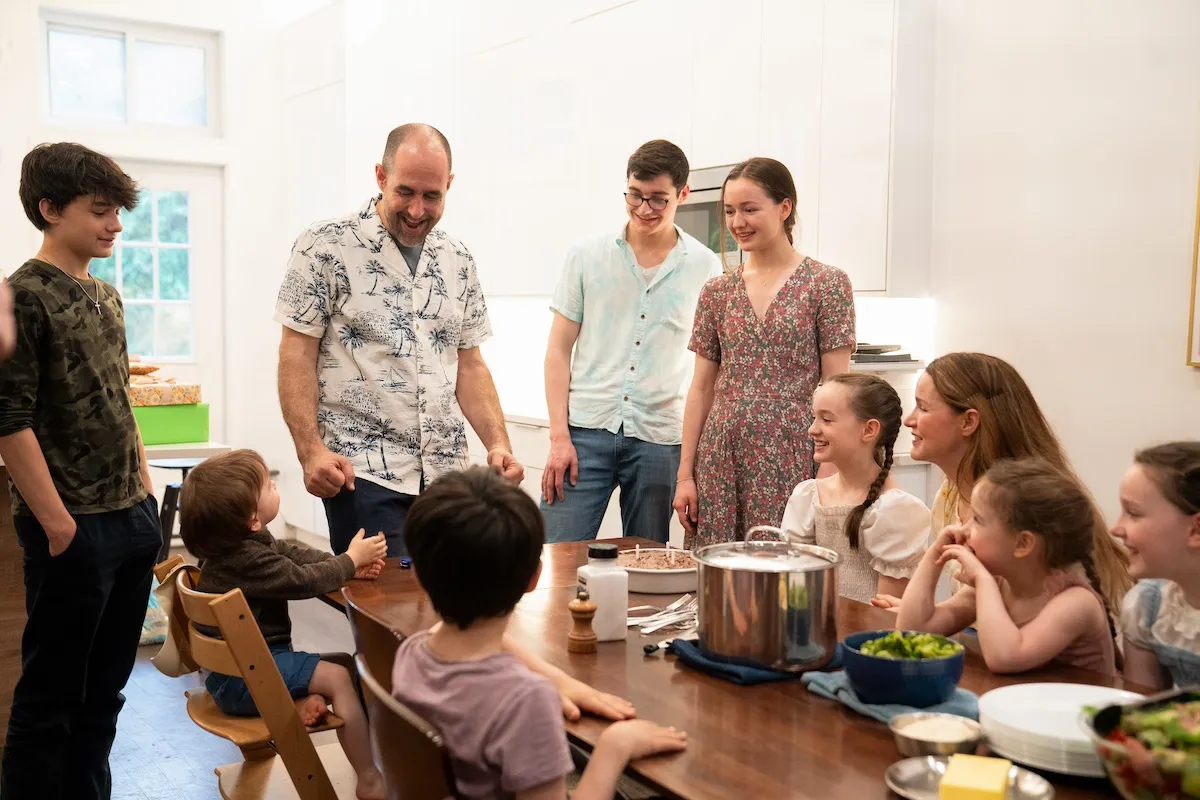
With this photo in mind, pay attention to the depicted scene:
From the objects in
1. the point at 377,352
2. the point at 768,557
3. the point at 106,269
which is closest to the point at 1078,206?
the point at 377,352

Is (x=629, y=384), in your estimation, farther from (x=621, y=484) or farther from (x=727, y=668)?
(x=727, y=668)

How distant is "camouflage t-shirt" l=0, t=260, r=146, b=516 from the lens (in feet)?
7.79

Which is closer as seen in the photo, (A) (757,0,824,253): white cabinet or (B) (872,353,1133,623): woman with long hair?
(B) (872,353,1133,623): woman with long hair

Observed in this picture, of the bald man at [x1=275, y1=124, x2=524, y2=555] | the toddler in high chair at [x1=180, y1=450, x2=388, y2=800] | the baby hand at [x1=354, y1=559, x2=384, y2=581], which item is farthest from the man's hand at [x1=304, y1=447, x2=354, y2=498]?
the baby hand at [x1=354, y1=559, x2=384, y2=581]

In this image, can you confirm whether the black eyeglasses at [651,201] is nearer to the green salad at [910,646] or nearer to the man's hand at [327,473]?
the man's hand at [327,473]

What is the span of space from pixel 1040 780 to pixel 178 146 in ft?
21.9

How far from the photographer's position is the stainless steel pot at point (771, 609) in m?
1.62

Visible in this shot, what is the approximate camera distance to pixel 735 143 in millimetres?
4277

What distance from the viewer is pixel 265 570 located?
91.2 inches

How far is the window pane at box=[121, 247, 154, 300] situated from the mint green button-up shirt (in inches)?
175

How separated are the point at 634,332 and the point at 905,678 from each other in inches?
76.7

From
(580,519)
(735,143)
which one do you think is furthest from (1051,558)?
(735,143)

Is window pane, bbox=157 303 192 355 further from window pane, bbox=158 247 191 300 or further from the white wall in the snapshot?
the white wall

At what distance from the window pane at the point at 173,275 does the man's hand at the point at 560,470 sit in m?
4.55
